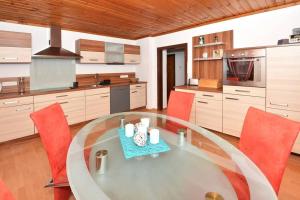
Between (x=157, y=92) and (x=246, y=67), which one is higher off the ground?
(x=246, y=67)

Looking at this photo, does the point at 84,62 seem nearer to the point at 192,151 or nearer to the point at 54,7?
the point at 54,7

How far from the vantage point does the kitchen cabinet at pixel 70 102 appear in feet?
12.1

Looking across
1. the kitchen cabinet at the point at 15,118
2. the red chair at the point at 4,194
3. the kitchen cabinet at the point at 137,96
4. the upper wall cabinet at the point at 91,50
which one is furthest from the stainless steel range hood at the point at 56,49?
the red chair at the point at 4,194

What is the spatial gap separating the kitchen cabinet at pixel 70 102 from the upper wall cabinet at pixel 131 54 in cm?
187

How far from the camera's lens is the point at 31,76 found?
4023 millimetres

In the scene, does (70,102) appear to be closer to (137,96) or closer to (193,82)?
(137,96)

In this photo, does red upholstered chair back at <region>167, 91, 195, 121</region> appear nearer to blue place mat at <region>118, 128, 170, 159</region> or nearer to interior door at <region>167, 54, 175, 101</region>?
blue place mat at <region>118, 128, 170, 159</region>

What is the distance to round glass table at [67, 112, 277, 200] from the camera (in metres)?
0.90

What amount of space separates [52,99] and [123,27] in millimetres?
2359

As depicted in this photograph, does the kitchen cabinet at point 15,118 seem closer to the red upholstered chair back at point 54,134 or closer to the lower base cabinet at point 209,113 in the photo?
the red upholstered chair back at point 54,134

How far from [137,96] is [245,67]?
3219mm

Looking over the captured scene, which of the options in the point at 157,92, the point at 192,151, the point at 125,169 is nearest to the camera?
the point at 125,169

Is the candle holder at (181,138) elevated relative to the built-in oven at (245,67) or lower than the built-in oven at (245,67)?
lower

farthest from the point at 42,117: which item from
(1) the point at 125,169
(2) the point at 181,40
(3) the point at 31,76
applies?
(2) the point at 181,40
